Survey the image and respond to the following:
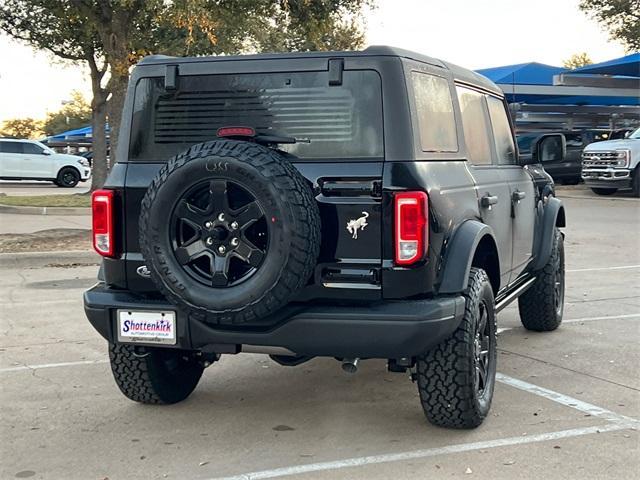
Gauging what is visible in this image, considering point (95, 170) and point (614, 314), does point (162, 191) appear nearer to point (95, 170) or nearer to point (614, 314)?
point (614, 314)

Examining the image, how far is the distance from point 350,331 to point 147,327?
1032 mm

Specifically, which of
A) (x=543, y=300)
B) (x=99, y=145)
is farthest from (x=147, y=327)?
(x=99, y=145)

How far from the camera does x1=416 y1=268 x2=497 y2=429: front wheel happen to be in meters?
4.14

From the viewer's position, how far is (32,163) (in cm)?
2859

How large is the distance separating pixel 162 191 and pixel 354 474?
61.8 inches

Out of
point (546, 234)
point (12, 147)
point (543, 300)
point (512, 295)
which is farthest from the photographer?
point (12, 147)

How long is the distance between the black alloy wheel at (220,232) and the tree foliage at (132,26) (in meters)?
7.89

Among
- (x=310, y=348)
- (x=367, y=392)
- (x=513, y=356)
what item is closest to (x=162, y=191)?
(x=310, y=348)

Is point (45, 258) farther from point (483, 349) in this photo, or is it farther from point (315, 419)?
point (483, 349)

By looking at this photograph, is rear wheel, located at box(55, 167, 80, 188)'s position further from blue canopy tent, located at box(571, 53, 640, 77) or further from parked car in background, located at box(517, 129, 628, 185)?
blue canopy tent, located at box(571, 53, 640, 77)

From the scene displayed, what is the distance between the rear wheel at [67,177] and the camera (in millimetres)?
29281

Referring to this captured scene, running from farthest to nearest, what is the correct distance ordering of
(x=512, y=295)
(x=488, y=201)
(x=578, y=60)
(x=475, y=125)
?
(x=578, y=60), (x=512, y=295), (x=475, y=125), (x=488, y=201)

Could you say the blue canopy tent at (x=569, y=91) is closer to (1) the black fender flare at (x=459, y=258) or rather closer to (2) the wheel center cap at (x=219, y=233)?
(1) the black fender flare at (x=459, y=258)

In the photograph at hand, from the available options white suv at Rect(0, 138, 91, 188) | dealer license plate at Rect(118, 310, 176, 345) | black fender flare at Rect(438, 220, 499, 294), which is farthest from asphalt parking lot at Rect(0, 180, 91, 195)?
black fender flare at Rect(438, 220, 499, 294)
